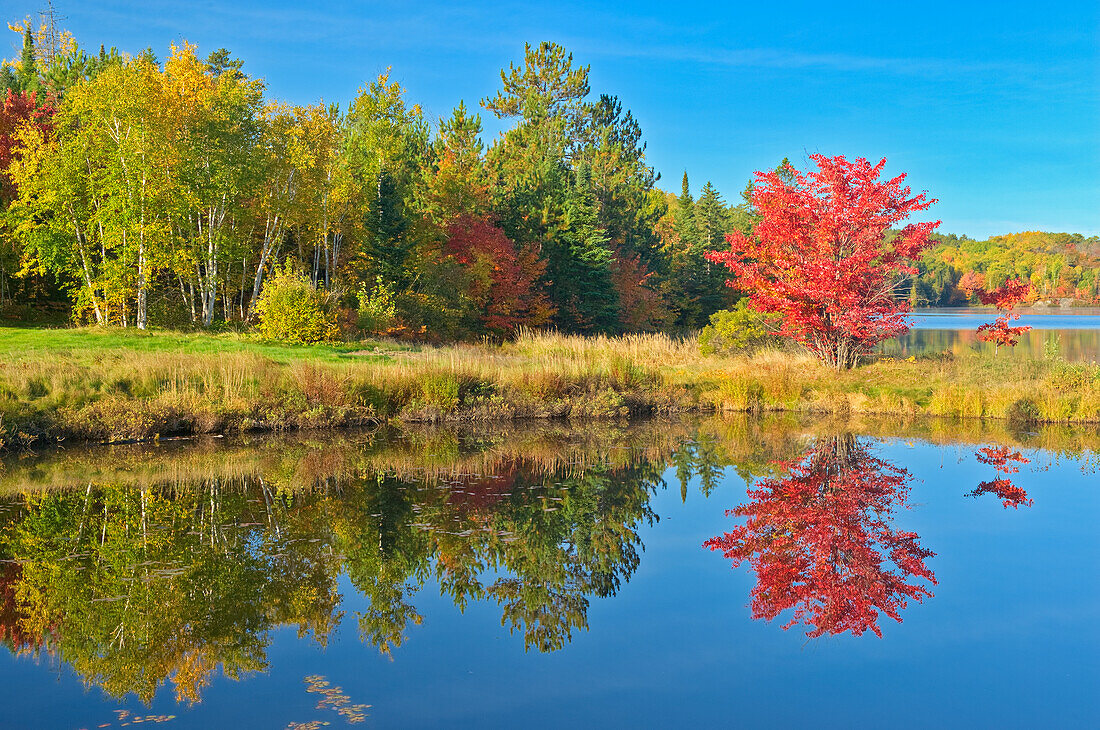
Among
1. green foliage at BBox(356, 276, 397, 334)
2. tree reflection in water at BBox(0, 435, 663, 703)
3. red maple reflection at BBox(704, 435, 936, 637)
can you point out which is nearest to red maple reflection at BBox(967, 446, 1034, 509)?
red maple reflection at BBox(704, 435, 936, 637)

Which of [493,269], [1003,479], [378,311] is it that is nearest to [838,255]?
[1003,479]

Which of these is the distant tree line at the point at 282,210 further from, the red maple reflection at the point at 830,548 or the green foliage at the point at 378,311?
the red maple reflection at the point at 830,548

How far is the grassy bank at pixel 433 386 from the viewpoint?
16344mm

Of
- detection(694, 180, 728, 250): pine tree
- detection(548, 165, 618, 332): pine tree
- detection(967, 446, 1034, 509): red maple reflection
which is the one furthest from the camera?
detection(694, 180, 728, 250): pine tree

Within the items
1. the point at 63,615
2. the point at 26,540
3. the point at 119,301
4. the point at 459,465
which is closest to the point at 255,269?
the point at 119,301

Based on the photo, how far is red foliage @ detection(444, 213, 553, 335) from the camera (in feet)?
123

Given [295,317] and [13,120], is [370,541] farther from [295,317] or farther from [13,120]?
[13,120]

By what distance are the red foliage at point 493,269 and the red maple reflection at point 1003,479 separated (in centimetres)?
2415

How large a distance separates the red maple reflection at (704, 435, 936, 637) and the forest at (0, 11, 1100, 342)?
11307 millimetres

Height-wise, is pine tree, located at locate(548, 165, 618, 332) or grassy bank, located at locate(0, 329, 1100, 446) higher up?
pine tree, located at locate(548, 165, 618, 332)

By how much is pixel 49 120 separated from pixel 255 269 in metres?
9.43

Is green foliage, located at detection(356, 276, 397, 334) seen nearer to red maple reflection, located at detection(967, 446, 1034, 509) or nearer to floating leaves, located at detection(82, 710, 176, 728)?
red maple reflection, located at detection(967, 446, 1034, 509)

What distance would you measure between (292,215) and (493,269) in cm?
888

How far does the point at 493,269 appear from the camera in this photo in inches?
Answer: 1490
